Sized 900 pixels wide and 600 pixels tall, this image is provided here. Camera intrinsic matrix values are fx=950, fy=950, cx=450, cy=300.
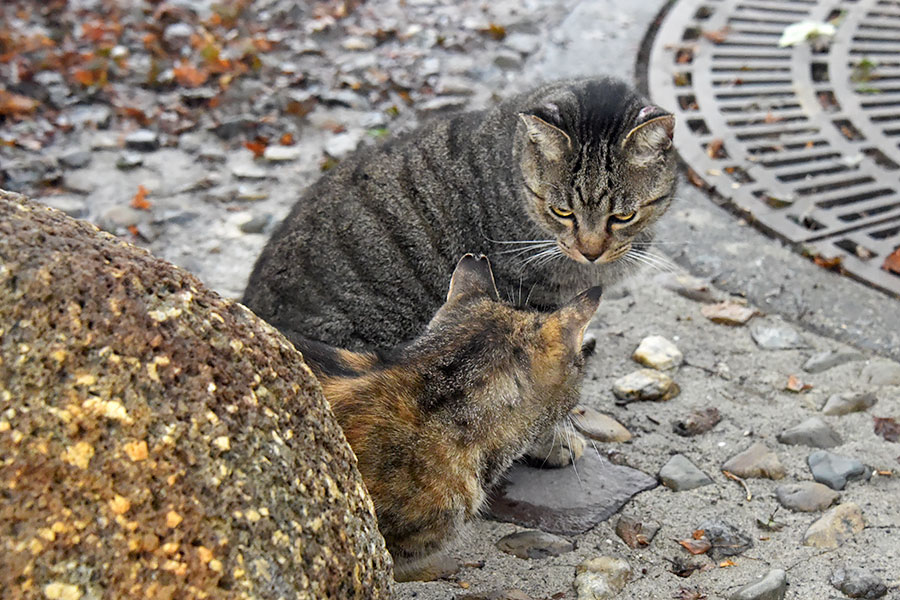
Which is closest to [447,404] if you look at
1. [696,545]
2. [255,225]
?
[696,545]

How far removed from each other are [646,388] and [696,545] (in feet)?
2.79

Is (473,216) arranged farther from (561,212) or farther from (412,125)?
(412,125)

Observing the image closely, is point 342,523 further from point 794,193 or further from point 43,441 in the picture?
point 794,193

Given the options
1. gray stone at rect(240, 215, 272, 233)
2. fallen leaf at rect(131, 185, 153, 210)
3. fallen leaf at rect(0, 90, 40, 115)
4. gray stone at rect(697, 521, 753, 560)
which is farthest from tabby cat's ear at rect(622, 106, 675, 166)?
fallen leaf at rect(0, 90, 40, 115)

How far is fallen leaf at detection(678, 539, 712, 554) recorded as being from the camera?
119 inches

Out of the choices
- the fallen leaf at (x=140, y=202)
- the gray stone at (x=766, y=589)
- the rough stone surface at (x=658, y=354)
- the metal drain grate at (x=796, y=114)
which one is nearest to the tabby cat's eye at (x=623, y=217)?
the rough stone surface at (x=658, y=354)

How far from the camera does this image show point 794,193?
4742 mm

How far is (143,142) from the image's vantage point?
5.57 meters

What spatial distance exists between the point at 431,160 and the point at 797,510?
6.48 ft

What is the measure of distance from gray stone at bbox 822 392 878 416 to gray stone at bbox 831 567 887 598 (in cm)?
90

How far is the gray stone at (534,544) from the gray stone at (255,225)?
94.4 inches

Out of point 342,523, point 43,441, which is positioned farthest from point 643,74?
point 43,441

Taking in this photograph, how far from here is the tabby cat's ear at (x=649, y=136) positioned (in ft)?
12.0

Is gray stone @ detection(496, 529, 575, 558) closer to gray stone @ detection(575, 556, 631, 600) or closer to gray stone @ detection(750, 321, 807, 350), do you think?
gray stone @ detection(575, 556, 631, 600)
